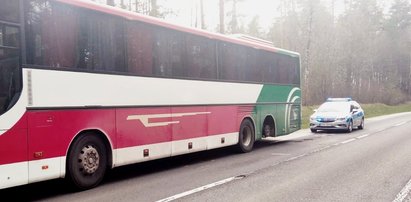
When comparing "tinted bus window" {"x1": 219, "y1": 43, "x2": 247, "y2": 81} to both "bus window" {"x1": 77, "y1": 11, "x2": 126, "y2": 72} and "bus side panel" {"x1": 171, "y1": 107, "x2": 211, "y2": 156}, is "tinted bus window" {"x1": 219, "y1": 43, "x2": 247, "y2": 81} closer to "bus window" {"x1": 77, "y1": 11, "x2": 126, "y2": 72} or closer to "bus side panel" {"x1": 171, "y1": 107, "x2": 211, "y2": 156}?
"bus side panel" {"x1": 171, "y1": 107, "x2": 211, "y2": 156}

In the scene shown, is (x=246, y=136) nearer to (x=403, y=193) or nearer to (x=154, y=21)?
(x=154, y=21)

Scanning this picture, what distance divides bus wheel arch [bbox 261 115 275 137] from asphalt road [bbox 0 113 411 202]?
61.2 inches

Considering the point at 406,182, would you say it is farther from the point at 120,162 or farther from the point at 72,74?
the point at 72,74

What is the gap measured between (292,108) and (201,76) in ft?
20.1

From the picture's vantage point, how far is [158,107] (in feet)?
32.2

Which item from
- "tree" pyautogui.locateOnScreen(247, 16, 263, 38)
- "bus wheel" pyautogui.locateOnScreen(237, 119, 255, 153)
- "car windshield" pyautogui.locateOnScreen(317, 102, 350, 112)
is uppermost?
"tree" pyautogui.locateOnScreen(247, 16, 263, 38)

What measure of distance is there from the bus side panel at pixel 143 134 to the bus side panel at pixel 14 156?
81.3 inches

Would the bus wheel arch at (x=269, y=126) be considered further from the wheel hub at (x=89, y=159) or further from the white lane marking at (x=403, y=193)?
the wheel hub at (x=89, y=159)

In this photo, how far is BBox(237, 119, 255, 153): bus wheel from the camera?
43.9 ft

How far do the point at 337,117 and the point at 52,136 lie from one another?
54.7ft

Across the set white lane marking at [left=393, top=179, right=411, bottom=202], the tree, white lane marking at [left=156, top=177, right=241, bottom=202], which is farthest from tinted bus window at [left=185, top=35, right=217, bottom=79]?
the tree

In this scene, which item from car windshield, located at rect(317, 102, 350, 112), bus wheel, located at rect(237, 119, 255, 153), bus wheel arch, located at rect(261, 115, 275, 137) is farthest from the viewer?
car windshield, located at rect(317, 102, 350, 112)

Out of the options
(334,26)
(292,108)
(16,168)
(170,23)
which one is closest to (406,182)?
(170,23)

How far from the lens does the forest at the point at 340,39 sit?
3824 cm
